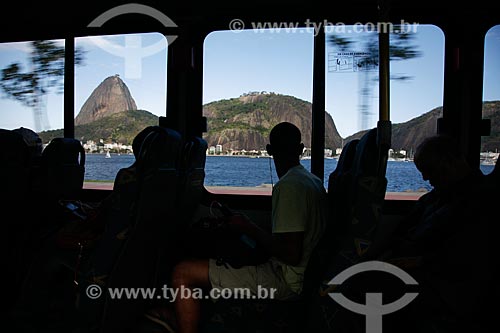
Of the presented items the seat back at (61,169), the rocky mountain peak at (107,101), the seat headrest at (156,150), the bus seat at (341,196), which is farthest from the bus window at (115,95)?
the bus seat at (341,196)

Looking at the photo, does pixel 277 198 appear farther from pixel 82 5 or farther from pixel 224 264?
pixel 82 5

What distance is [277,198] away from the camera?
5.62ft

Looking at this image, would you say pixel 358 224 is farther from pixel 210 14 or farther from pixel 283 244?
pixel 210 14

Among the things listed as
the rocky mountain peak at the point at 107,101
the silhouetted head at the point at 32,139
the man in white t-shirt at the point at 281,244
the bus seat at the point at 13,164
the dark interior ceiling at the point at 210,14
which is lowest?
the man in white t-shirt at the point at 281,244

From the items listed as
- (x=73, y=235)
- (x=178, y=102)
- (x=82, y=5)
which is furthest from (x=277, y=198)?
(x=82, y=5)

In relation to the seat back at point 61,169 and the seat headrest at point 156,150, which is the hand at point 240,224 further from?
the seat back at point 61,169

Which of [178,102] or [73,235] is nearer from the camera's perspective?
[73,235]

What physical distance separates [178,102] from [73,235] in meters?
1.44

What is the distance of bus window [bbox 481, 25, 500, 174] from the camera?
264 cm

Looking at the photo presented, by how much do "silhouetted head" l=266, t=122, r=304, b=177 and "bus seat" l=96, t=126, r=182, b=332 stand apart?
45cm

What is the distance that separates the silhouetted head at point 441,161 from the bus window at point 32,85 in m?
2.96

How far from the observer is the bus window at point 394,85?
2.80 meters

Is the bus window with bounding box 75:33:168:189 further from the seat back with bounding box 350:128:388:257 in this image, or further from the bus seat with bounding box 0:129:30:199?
the seat back with bounding box 350:128:388:257

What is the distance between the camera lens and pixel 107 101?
353 cm
